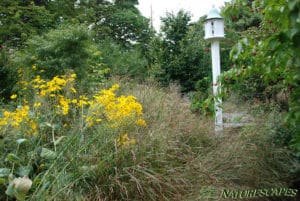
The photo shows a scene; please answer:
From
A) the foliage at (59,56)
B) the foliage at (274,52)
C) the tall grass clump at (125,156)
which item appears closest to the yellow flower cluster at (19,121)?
the tall grass clump at (125,156)

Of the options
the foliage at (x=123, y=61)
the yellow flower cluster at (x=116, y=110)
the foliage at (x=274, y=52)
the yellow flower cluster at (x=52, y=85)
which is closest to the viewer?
the foliage at (x=274, y=52)

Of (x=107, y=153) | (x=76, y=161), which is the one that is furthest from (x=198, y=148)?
(x=76, y=161)

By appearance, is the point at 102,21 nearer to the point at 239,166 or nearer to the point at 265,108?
the point at 265,108

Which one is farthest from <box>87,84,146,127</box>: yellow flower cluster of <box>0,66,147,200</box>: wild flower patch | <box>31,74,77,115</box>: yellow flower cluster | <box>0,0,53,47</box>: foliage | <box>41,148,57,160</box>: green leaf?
<box>0,0,53,47</box>: foliage

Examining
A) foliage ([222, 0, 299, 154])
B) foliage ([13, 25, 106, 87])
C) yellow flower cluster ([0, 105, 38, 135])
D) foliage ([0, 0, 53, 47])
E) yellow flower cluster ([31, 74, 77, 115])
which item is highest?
foliage ([0, 0, 53, 47])

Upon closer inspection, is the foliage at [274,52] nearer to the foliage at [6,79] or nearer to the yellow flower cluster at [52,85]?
the yellow flower cluster at [52,85]

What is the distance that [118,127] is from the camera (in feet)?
8.79

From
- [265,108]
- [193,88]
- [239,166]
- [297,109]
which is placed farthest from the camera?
[193,88]

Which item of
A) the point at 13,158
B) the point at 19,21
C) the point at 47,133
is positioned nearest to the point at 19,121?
the point at 47,133

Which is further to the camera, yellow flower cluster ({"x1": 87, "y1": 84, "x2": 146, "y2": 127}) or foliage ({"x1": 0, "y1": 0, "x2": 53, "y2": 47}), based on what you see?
foliage ({"x1": 0, "y1": 0, "x2": 53, "y2": 47})

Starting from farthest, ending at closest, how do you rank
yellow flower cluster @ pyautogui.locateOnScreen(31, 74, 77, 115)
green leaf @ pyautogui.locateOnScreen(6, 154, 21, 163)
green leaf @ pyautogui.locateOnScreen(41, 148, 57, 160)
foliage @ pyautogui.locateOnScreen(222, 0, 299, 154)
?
yellow flower cluster @ pyautogui.locateOnScreen(31, 74, 77, 115), green leaf @ pyautogui.locateOnScreen(41, 148, 57, 160), green leaf @ pyautogui.locateOnScreen(6, 154, 21, 163), foliage @ pyautogui.locateOnScreen(222, 0, 299, 154)

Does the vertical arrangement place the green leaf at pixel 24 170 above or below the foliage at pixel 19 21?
below

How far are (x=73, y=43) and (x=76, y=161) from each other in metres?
3.18

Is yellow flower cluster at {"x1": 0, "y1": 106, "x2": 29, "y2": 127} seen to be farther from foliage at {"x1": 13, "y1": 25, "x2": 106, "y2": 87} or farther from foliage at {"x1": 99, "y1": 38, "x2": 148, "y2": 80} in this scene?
foliage at {"x1": 99, "y1": 38, "x2": 148, "y2": 80}
